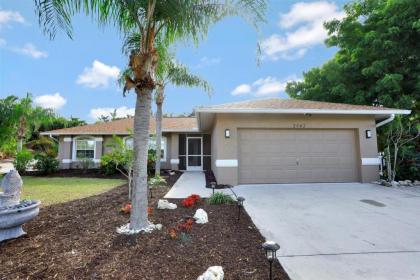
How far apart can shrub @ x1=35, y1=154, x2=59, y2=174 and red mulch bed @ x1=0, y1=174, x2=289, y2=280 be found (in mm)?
11120

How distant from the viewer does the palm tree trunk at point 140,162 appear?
161 inches

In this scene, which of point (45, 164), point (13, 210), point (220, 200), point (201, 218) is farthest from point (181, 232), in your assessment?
point (45, 164)

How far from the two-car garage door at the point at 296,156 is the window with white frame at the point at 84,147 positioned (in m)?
11.7

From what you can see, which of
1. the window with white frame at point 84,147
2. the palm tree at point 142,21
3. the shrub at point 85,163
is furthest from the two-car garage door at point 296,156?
the window with white frame at point 84,147

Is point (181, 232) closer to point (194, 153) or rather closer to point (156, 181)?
point (156, 181)

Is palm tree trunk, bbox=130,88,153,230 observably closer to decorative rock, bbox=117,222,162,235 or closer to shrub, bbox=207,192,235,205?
decorative rock, bbox=117,222,162,235

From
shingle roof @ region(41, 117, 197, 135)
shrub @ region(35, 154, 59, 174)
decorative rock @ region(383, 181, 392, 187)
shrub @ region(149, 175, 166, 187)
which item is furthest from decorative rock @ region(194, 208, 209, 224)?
shrub @ region(35, 154, 59, 174)

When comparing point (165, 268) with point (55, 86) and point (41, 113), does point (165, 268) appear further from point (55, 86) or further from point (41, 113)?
point (55, 86)

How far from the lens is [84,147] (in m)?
16.3

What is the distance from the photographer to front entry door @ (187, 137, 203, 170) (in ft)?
53.3

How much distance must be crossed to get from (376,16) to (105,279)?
1841 cm

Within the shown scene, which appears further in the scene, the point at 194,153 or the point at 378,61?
the point at 194,153

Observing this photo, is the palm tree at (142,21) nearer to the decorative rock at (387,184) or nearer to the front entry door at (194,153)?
the decorative rock at (387,184)

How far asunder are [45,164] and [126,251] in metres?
13.8
